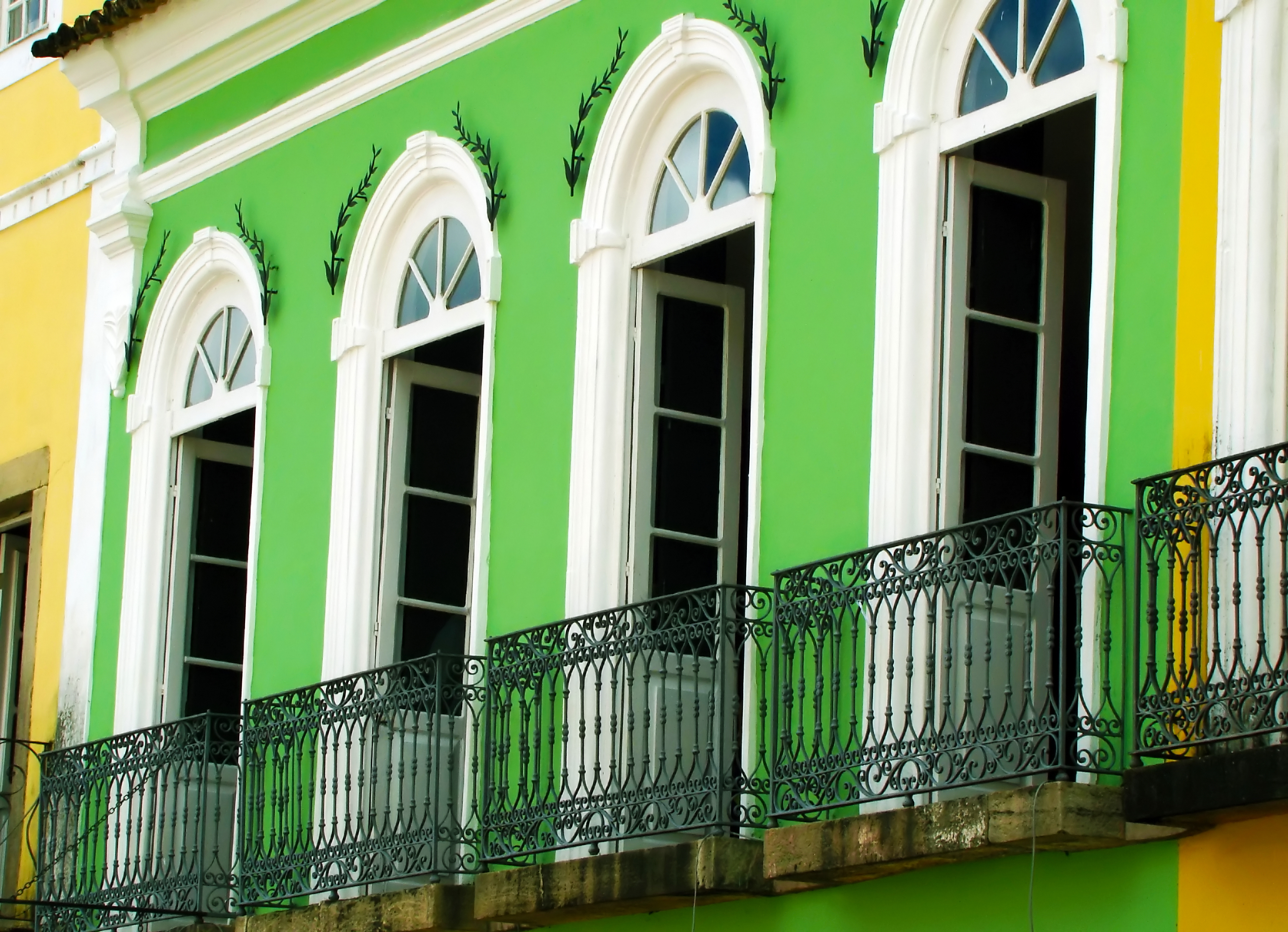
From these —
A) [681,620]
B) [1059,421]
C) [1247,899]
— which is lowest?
[1247,899]

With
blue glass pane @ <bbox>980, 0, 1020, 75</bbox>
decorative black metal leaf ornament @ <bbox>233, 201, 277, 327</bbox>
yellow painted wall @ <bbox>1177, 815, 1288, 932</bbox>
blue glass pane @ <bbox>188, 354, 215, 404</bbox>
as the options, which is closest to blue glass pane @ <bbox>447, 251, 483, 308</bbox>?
decorative black metal leaf ornament @ <bbox>233, 201, 277, 327</bbox>

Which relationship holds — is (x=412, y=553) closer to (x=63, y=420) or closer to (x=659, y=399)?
(x=659, y=399)

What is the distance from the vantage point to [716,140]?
12789 mm

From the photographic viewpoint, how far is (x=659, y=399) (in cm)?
1307

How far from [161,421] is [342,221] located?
1.96 meters

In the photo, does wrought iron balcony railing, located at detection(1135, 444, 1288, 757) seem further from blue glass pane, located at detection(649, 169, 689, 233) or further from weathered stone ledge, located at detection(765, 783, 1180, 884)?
blue glass pane, located at detection(649, 169, 689, 233)

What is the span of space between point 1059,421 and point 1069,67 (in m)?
1.95

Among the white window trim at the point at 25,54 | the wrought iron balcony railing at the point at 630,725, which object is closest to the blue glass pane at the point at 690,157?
the wrought iron balcony railing at the point at 630,725

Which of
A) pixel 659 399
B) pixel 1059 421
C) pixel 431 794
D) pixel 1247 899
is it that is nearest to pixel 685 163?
pixel 659 399

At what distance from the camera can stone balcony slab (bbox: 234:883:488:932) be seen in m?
12.8

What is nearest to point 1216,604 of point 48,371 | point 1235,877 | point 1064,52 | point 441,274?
point 1235,877

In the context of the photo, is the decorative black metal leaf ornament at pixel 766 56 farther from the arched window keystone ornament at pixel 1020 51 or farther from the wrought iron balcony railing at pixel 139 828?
the wrought iron balcony railing at pixel 139 828

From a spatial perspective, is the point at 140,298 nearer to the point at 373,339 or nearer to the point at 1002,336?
the point at 373,339

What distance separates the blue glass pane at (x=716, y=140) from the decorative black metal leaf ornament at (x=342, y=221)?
2467 mm
